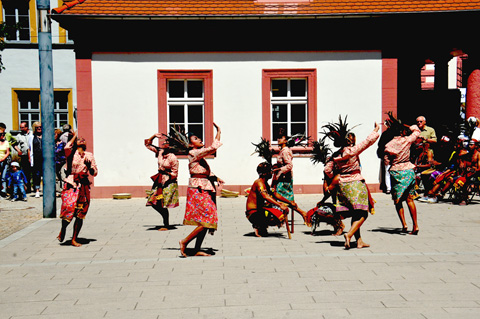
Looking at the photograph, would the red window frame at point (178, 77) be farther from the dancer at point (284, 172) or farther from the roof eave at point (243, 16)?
the dancer at point (284, 172)

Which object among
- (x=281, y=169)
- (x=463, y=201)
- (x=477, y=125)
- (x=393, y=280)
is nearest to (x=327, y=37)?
(x=477, y=125)

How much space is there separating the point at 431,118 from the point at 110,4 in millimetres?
10969

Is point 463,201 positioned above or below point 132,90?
below

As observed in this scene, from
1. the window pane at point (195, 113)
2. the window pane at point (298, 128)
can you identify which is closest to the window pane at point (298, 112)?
the window pane at point (298, 128)

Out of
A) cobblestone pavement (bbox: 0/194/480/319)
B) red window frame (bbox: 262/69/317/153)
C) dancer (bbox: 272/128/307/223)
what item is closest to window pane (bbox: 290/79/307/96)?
red window frame (bbox: 262/69/317/153)

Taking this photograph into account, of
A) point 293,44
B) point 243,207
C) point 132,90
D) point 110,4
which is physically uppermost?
point 110,4

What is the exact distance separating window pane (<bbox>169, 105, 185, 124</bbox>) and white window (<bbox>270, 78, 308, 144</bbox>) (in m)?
2.37

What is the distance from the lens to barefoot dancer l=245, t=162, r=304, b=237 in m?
9.15

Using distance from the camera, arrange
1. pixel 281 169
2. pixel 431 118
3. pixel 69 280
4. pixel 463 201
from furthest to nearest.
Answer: pixel 431 118
pixel 463 201
pixel 281 169
pixel 69 280

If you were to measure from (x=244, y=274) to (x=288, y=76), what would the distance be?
972cm

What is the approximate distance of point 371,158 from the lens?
1584 cm

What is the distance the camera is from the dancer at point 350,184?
820 centimetres

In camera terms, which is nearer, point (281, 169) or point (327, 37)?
point (281, 169)

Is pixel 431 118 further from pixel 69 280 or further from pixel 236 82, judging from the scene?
pixel 69 280
